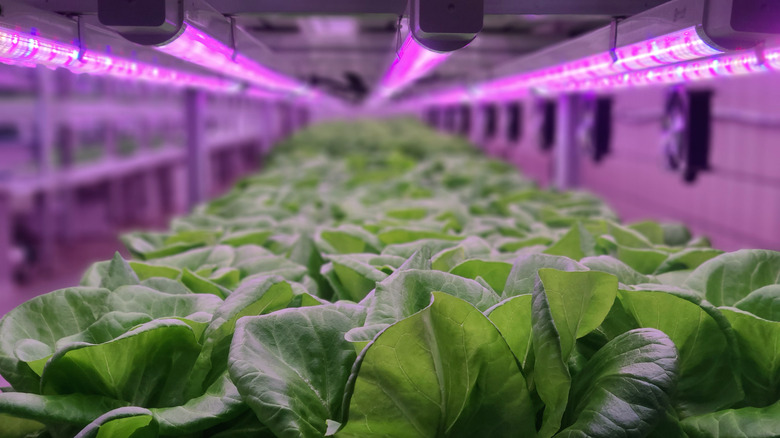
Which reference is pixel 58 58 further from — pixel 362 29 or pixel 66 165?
pixel 66 165

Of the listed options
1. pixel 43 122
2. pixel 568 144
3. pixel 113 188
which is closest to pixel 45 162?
pixel 43 122

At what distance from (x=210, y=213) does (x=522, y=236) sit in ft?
4.30

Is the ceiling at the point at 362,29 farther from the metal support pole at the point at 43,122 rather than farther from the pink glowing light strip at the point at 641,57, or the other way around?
the metal support pole at the point at 43,122

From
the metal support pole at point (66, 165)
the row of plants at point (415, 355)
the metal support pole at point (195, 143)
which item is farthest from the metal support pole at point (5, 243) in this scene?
the row of plants at point (415, 355)

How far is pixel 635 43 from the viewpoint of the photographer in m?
1.39

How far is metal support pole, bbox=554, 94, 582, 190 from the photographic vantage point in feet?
13.3

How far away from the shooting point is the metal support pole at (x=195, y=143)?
3848 millimetres

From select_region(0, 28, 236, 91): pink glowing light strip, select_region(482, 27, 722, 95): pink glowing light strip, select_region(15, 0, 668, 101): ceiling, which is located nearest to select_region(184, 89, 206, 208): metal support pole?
select_region(15, 0, 668, 101): ceiling

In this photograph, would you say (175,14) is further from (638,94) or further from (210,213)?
(638,94)

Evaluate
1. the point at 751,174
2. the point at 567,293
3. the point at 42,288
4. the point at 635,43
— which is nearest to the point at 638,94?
the point at 751,174

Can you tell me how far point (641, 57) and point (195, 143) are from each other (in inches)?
114

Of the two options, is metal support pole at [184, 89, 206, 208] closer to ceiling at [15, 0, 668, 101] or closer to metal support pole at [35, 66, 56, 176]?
ceiling at [15, 0, 668, 101]

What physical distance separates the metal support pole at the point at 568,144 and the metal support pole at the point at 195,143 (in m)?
1.97

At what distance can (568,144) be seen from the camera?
4.08 meters
